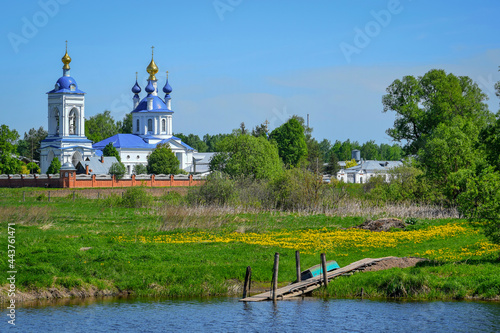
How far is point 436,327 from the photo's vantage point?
1939 centimetres

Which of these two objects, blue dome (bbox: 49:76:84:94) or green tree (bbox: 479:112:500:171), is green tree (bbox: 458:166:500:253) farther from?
blue dome (bbox: 49:76:84:94)

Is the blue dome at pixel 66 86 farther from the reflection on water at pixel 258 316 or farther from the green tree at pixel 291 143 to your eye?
the reflection on water at pixel 258 316

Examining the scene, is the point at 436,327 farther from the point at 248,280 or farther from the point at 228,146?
the point at 228,146

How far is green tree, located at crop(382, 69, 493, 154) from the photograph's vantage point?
233 ft

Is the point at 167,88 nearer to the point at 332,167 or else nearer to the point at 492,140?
the point at 332,167

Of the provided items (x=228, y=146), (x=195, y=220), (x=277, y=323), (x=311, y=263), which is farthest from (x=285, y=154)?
(x=277, y=323)

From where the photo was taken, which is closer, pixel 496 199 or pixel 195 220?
pixel 496 199

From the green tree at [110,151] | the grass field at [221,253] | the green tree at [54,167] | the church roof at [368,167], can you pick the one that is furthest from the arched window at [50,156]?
the grass field at [221,253]

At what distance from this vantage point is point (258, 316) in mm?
20688

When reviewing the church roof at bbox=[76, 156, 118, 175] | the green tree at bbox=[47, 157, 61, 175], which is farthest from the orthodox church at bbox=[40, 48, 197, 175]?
the green tree at bbox=[47, 157, 61, 175]

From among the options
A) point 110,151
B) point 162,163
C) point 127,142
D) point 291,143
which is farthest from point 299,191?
point 127,142

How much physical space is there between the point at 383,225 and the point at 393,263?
10614 mm

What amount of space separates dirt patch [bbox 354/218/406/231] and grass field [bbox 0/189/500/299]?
0.93 meters

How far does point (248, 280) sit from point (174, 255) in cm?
522
